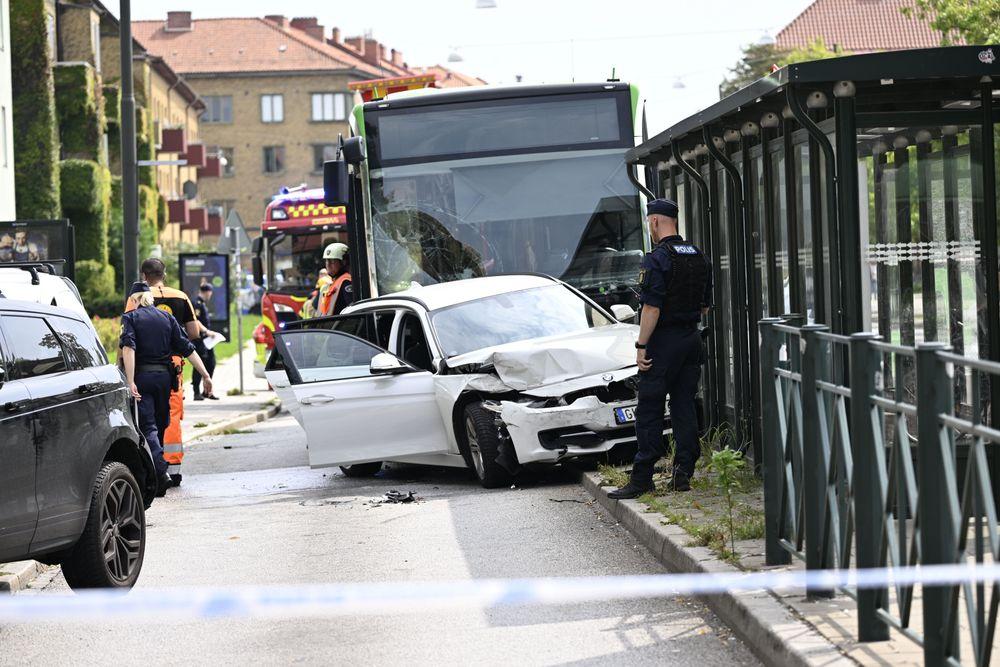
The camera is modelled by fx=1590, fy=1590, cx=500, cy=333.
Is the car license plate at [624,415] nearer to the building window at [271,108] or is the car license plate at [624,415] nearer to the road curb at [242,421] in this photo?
the road curb at [242,421]

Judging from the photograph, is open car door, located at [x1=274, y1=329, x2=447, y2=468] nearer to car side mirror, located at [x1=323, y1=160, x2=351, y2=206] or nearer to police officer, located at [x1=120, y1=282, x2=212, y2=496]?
police officer, located at [x1=120, y1=282, x2=212, y2=496]

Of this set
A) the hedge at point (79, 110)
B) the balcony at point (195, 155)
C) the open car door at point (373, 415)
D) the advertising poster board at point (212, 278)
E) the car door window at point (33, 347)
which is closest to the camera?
the car door window at point (33, 347)

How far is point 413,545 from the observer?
31.3 feet

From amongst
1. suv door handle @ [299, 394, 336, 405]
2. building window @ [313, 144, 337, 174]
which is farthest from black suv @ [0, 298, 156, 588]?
building window @ [313, 144, 337, 174]

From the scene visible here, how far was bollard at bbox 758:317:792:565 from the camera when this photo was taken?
22.3ft

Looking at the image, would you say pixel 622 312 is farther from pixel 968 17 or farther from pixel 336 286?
pixel 968 17

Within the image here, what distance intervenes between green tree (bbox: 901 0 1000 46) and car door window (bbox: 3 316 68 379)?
70.4 ft

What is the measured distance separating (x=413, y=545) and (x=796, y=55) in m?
46.1

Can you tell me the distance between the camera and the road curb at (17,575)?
855cm

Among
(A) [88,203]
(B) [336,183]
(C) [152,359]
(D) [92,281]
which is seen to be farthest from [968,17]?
(D) [92,281]

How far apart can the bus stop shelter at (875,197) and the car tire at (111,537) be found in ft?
13.1

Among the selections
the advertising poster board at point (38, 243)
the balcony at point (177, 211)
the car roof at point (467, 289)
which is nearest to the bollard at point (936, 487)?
the car roof at point (467, 289)

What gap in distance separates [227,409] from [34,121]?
30750 millimetres

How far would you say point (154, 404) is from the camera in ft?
43.2
